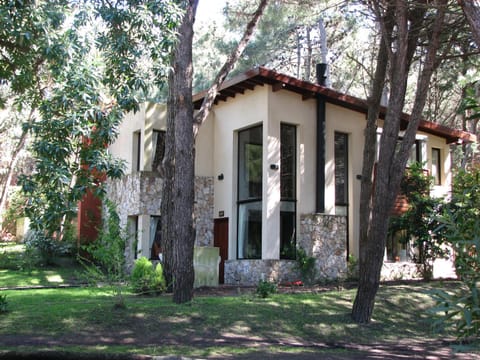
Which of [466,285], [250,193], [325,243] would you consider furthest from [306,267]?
[466,285]

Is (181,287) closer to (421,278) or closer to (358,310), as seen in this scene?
(358,310)

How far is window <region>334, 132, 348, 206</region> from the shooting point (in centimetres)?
1872

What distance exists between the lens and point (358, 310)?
10.9 metres

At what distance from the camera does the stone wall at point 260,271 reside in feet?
53.9

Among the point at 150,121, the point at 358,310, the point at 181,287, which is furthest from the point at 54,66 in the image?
the point at 150,121

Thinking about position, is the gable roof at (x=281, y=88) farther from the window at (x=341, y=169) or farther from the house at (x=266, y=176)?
the window at (x=341, y=169)

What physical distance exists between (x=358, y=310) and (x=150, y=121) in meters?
10.6

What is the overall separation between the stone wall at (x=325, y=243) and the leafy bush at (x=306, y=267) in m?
0.21

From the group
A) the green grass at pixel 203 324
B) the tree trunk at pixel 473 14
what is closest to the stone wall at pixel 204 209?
the green grass at pixel 203 324

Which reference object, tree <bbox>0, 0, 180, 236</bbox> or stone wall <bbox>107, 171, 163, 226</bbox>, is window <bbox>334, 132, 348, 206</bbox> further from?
tree <bbox>0, 0, 180, 236</bbox>

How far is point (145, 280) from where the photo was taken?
12.9 meters

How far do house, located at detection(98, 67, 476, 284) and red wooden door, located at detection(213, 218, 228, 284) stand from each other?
3cm

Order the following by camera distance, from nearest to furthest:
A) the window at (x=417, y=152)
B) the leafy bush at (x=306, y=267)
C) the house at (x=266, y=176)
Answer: the leafy bush at (x=306, y=267), the house at (x=266, y=176), the window at (x=417, y=152)

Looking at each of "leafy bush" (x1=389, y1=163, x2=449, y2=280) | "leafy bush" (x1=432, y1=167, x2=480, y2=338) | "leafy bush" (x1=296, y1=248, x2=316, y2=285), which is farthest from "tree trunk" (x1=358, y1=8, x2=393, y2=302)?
"leafy bush" (x1=432, y1=167, x2=480, y2=338)
